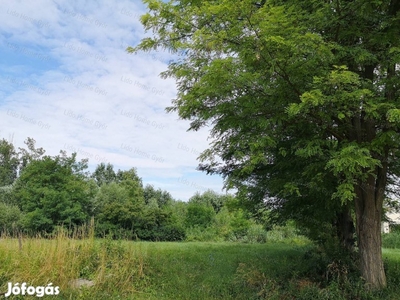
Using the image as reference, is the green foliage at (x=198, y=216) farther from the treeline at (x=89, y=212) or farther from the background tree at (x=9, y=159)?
the background tree at (x=9, y=159)

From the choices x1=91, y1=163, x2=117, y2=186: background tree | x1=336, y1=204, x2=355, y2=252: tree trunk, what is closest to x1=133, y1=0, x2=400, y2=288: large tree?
x1=336, y1=204, x2=355, y2=252: tree trunk

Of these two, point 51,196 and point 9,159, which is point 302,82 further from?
point 9,159

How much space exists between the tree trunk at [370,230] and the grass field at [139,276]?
273mm

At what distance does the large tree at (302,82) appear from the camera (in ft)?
13.2

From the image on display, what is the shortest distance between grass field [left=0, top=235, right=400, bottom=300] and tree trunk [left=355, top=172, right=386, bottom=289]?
0.89 feet

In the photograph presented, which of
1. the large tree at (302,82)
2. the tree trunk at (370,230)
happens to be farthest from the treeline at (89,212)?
the large tree at (302,82)

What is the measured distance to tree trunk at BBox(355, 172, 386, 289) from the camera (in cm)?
560

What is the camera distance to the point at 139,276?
6.07 metres

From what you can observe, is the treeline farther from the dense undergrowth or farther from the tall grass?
the tall grass

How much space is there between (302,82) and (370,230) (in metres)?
3.10

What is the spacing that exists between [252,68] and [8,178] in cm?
3175

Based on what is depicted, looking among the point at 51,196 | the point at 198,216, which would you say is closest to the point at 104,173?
the point at 198,216

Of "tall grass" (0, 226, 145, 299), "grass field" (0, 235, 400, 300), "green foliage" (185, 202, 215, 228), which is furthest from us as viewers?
"green foliage" (185, 202, 215, 228)

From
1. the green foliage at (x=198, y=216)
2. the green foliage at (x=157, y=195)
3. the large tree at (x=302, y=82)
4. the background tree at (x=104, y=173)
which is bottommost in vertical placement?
the green foliage at (x=198, y=216)
